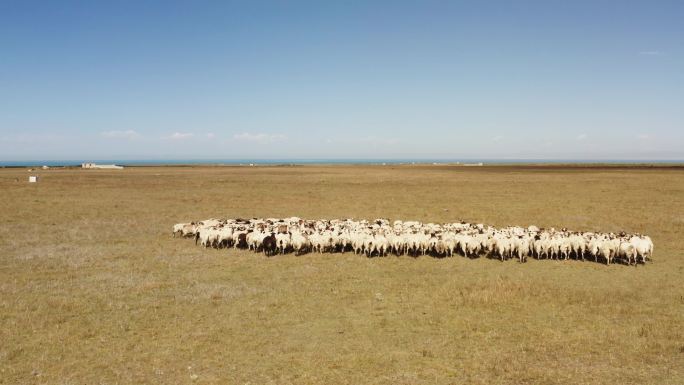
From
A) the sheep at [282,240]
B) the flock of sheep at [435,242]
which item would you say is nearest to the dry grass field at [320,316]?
the flock of sheep at [435,242]

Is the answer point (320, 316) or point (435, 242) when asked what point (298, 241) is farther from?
point (320, 316)

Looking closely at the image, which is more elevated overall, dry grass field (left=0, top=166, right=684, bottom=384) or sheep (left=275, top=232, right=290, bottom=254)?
sheep (left=275, top=232, right=290, bottom=254)

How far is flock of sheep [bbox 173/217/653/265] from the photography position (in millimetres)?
17406

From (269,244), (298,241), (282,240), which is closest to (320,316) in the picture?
(298,241)

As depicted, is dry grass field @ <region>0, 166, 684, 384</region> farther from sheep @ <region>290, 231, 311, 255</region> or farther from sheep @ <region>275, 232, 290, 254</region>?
sheep @ <region>275, 232, 290, 254</region>

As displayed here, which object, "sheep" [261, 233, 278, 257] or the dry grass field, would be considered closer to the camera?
the dry grass field

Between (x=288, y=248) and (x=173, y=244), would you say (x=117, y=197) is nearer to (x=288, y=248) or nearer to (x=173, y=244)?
(x=173, y=244)

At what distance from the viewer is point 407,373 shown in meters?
8.55

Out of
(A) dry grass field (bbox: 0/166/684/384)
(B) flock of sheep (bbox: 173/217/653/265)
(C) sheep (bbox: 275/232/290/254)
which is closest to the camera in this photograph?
(A) dry grass field (bbox: 0/166/684/384)

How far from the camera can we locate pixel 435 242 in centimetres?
1819

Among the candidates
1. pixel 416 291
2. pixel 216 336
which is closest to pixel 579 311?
pixel 416 291

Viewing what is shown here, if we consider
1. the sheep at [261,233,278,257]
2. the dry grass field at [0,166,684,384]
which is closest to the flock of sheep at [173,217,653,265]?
the sheep at [261,233,278,257]

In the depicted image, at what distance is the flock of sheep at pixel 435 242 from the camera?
17.4 metres

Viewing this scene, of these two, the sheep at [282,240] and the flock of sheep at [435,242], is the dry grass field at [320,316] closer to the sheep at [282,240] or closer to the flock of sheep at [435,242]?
the flock of sheep at [435,242]
